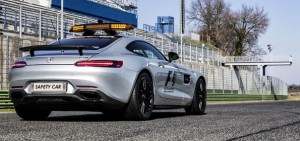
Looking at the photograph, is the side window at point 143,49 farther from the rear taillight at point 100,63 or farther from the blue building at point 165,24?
the blue building at point 165,24

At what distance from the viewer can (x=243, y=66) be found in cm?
7169

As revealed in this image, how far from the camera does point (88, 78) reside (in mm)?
6555

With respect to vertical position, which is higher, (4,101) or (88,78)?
(88,78)

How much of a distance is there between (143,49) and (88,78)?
159 cm

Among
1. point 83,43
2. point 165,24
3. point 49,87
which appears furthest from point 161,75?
point 165,24

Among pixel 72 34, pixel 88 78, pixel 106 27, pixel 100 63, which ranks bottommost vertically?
pixel 88 78

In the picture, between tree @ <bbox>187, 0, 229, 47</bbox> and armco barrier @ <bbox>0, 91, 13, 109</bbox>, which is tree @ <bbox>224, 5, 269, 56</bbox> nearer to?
tree @ <bbox>187, 0, 229, 47</bbox>

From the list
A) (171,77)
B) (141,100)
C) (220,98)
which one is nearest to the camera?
(141,100)

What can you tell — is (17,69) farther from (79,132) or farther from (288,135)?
(288,135)

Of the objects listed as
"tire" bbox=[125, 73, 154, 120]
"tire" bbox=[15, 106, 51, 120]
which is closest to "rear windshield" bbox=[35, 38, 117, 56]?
"tire" bbox=[125, 73, 154, 120]

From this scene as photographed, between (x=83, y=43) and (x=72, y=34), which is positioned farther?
(x=72, y=34)

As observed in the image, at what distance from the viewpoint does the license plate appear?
21.5 feet

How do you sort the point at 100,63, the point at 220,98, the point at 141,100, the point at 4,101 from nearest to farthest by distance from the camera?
the point at 100,63 → the point at 141,100 → the point at 4,101 → the point at 220,98

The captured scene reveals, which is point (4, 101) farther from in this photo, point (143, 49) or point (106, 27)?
point (143, 49)
